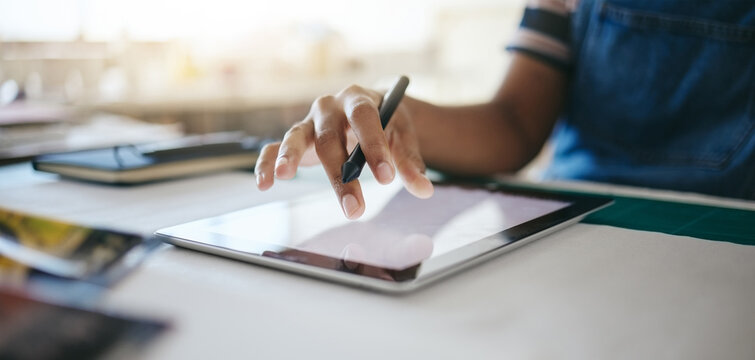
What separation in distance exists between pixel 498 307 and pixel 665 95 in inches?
23.2

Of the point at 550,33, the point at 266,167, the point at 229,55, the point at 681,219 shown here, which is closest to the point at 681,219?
the point at 681,219

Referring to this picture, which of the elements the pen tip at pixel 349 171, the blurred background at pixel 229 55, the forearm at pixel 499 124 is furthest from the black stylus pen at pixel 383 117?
the blurred background at pixel 229 55

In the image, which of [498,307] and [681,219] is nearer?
[498,307]

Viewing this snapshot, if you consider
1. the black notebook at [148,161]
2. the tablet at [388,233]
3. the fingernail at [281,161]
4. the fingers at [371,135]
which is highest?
the fingers at [371,135]

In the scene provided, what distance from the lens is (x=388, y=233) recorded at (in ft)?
1.15

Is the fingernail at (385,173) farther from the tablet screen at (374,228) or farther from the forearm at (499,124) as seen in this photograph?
the forearm at (499,124)

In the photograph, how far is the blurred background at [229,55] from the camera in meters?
2.01

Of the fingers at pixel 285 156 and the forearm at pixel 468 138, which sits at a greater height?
the fingers at pixel 285 156

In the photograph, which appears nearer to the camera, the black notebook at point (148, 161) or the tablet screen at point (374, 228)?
the tablet screen at point (374, 228)

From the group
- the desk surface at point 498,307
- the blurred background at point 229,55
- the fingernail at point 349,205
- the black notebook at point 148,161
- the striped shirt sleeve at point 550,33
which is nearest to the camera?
the desk surface at point 498,307

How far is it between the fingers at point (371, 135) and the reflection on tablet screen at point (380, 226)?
0.11 ft

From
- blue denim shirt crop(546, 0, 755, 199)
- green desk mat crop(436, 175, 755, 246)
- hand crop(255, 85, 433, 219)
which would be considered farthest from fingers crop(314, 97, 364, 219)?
blue denim shirt crop(546, 0, 755, 199)

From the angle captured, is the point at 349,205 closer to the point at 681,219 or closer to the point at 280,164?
the point at 280,164

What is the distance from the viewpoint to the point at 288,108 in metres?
2.49
